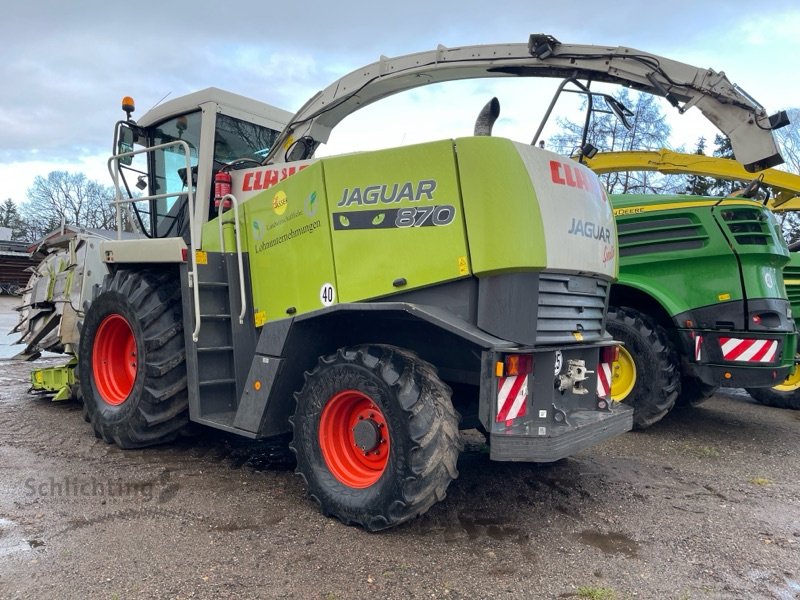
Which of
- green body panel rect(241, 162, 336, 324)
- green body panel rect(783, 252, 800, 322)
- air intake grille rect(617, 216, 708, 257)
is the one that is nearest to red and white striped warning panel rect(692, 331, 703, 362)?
air intake grille rect(617, 216, 708, 257)

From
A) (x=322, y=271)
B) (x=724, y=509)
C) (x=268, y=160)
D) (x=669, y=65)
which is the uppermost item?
(x=669, y=65)

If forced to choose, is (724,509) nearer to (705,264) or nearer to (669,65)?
(705,264)

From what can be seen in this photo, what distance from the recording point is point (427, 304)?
3.38 metres

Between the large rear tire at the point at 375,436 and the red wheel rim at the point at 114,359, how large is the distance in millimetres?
2230

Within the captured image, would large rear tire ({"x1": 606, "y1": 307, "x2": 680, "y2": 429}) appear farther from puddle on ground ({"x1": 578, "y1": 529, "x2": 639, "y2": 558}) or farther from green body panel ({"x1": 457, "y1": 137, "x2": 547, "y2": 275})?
green body panel ({"x1": 457, "y1": 137, "x2": 547, "y2": 275})

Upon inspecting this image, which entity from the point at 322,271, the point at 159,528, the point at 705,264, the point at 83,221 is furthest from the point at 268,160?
the point at 83,221

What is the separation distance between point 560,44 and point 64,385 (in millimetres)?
5725

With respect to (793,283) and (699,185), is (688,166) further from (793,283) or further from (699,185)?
(699,185)

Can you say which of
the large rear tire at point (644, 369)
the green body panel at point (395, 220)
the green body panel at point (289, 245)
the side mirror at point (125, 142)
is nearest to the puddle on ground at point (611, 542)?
the green body panel at point (395, 220)

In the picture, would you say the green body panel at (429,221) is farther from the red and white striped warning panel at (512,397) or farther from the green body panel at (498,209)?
the red and white striped warning panel at (512,397)

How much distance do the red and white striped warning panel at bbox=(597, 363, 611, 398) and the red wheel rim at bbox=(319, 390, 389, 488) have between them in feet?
5.02

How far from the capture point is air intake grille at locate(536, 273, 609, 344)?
3.39 meters

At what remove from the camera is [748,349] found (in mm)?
5344

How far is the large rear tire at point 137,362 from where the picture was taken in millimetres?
4461
